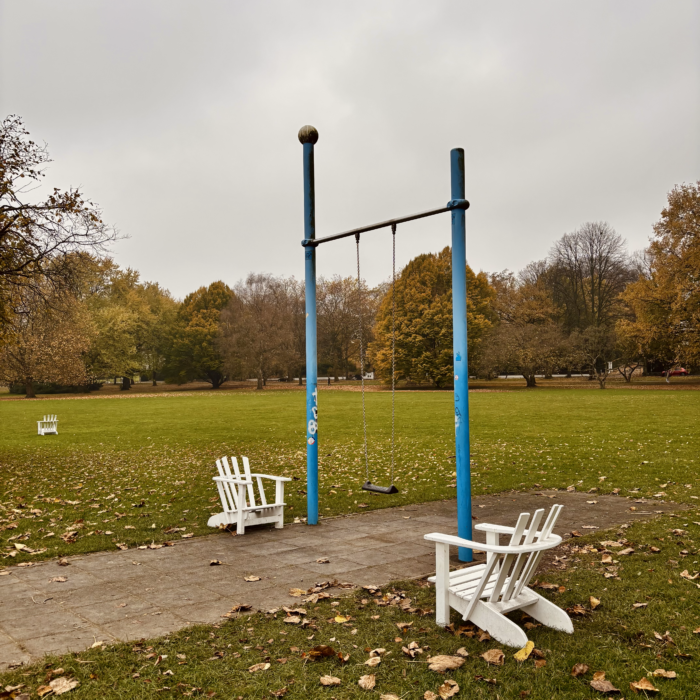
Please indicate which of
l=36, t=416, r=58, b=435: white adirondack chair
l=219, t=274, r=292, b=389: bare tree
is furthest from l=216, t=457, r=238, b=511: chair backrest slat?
l=219, t=274, r=292, b=389: bare tree

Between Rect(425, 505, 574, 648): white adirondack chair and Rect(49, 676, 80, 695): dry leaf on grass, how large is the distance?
94.1 inches

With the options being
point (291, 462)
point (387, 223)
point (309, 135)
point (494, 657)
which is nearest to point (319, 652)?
point (494, 657)

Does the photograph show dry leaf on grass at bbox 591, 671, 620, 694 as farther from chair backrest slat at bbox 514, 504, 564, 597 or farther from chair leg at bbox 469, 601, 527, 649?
chair backrest slat at bbox 514, 504, 564, 597

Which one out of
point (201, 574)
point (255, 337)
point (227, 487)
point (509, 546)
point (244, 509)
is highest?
point (255, 337)

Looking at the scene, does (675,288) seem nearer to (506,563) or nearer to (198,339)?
(506,563)

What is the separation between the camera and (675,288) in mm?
42469

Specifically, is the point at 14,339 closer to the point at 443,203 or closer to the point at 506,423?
the point at 443,203

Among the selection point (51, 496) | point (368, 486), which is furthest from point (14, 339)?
point (368, 486)

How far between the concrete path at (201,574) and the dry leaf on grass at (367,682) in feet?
4.65

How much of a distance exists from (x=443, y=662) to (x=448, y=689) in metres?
0.34

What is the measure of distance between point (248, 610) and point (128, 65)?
12.7 meters

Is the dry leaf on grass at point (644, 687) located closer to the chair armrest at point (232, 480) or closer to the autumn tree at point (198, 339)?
the chair armrest at point (232, 480)

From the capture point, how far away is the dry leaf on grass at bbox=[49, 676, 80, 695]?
356cm

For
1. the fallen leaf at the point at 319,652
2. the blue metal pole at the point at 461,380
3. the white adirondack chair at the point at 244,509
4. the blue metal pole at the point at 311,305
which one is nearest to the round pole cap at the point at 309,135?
the blue metal pole at the point at 311,305
